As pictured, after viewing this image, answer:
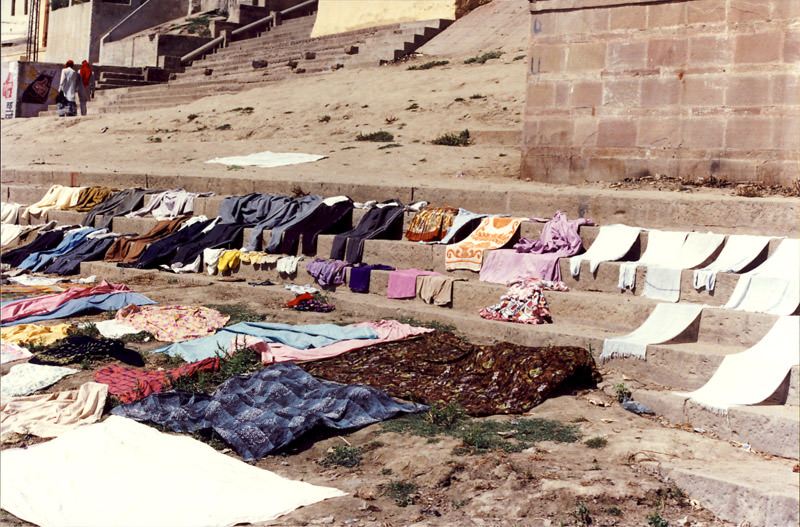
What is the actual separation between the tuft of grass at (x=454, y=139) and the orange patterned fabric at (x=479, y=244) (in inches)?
166

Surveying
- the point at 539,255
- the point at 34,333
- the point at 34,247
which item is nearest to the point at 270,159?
the point at 34,247

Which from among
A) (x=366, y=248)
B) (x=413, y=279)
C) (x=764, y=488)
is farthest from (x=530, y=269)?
(x=764, y=488)

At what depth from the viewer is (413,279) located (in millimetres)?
8992

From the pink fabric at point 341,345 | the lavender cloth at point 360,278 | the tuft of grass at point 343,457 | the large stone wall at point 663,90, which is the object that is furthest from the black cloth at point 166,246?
the tuft of grass at point 343,457

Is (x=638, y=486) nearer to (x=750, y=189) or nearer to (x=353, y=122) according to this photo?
(x=750, y=189)

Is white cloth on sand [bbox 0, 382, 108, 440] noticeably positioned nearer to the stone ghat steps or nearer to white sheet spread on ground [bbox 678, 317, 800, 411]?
the stone ghat steps

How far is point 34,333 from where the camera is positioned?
322 inches

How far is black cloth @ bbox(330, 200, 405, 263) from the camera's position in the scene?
10000 millimetres

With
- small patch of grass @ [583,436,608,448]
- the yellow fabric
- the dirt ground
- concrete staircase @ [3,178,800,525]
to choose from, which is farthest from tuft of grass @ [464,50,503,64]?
small patch of grass @ [583,436,608,448]

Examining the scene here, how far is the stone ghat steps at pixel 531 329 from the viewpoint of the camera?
5227 millimetres

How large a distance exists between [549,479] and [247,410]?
2137 millimetres

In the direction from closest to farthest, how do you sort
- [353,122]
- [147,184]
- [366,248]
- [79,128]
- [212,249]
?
[366,248]
[212,249]
[147,184]
[353,122]
[79,128]

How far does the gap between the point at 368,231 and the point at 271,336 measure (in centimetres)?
285

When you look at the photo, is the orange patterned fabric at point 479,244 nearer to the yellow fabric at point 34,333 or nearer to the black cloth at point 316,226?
the black cloth at point 316,226
